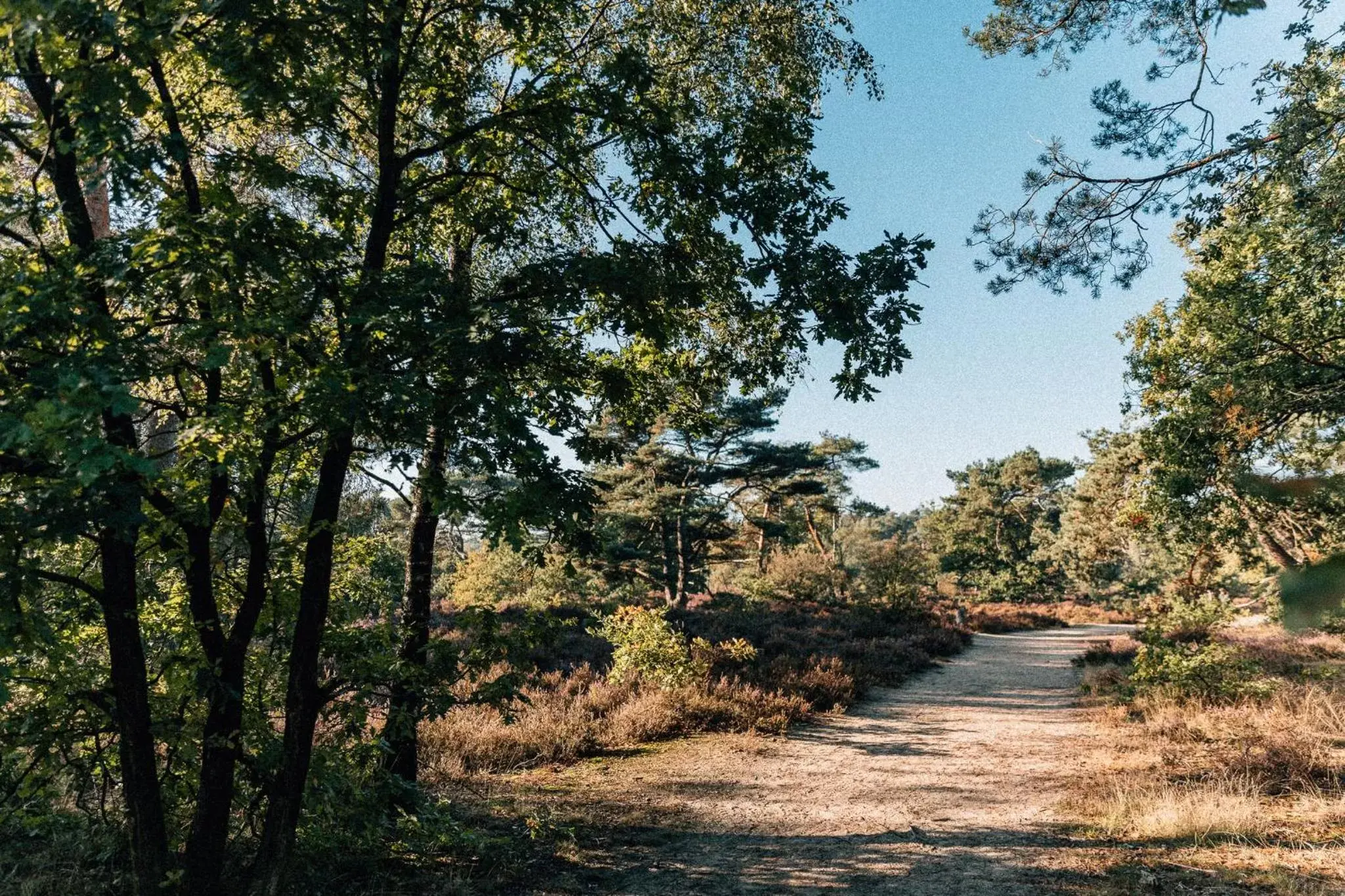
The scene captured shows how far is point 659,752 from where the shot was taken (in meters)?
8.53

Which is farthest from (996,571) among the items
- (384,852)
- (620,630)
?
(384,852)

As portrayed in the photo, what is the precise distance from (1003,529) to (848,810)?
47.0 meters

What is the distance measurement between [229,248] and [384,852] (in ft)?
13.7

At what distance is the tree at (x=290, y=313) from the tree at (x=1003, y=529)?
45.2m

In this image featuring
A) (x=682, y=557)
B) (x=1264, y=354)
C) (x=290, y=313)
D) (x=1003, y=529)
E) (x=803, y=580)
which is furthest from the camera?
→ (x=1003, y=529)

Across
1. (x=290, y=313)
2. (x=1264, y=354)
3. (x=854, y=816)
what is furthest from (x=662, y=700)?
(x=1264, y=354)

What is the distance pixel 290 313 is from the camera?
3381 millimetres

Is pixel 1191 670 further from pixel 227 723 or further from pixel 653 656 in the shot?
pixel 227 723

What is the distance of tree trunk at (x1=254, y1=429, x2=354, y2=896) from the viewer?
4.09 m

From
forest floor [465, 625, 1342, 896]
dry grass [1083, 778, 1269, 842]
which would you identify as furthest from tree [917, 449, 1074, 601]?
dry grass [1083, 778, 1269, 842]

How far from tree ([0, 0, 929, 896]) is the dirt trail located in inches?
100

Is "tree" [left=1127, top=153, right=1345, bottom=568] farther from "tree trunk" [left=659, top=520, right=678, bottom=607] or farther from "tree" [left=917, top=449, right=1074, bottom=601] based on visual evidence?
"tree" [left=917, top=449, right=1074, bottom=601]

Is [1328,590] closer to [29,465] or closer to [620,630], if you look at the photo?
[29,465]

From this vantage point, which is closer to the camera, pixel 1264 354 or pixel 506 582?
pixel 1264 354
